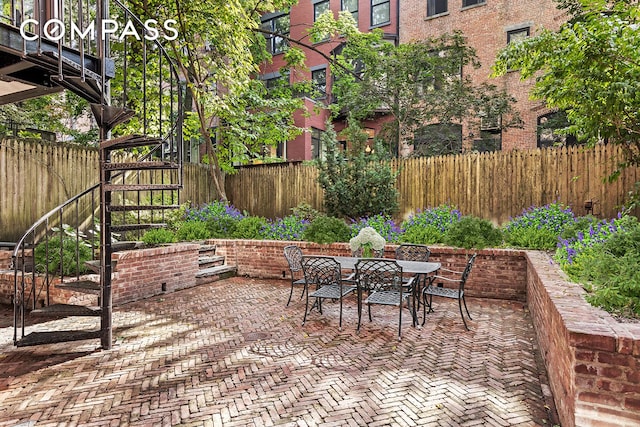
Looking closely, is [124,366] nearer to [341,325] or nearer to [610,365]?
A: [341,325]

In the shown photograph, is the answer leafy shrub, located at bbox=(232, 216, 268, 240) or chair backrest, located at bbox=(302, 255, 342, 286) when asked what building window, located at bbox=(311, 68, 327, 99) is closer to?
leafy shrub, located at bbox=(232, 216, 268, 240)

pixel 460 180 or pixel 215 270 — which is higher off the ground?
pixel 460 180

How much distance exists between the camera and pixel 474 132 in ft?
42.1

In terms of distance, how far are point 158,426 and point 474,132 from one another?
42.7 ft

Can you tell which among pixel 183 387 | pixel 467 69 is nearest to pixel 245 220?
pixel 183 387

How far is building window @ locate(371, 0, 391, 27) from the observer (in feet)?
51.2

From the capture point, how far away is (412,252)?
231 inches

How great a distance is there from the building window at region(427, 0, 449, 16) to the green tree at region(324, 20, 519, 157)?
3.35 m

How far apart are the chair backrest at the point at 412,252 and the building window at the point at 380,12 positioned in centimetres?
1314

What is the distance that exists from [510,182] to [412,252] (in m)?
4.10

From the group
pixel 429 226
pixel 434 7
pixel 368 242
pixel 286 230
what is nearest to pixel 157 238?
pixel 286 230

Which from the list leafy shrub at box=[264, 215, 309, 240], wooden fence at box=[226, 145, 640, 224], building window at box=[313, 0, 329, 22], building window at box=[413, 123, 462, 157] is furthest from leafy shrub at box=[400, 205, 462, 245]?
building window at box=[313, 0, 329, 22]

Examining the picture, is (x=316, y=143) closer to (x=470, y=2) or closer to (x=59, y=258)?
(x=470, y=2)

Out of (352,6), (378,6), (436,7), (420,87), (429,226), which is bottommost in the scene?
(429,226)
